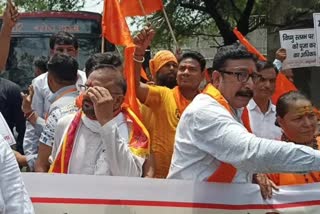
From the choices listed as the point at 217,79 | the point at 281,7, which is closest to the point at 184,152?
the point at 217,79

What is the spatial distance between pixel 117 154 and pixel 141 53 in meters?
1.77

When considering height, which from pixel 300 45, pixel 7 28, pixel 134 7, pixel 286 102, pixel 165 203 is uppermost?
pixel 134 7

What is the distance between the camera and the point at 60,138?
397 centimetres

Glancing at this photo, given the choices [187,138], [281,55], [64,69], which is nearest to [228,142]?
[187,138]

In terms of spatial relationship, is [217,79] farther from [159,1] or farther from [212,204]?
[159,1]

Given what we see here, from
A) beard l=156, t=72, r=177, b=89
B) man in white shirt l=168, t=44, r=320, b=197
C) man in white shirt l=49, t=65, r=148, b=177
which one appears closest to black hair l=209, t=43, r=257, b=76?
man in white shirt l=168, t=44, r=320, b=197

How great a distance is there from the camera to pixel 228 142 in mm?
3406

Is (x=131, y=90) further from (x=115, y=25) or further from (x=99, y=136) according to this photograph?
(x=99, y=136)

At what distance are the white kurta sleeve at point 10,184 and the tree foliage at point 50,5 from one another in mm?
17769

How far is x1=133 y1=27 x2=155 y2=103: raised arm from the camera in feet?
17.0

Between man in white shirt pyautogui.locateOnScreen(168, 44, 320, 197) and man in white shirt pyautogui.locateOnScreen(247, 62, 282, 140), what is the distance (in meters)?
1.74

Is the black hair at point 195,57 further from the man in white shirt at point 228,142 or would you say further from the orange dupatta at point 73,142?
the man in white shirt at point 228,142

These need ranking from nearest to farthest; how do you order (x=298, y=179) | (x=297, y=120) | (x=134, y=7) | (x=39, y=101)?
1. (x=298, y=179)
2. (x=297, y=120)
3. (x=39, y=101)
4. (x=134, y=7)

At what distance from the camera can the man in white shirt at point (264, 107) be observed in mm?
5559
